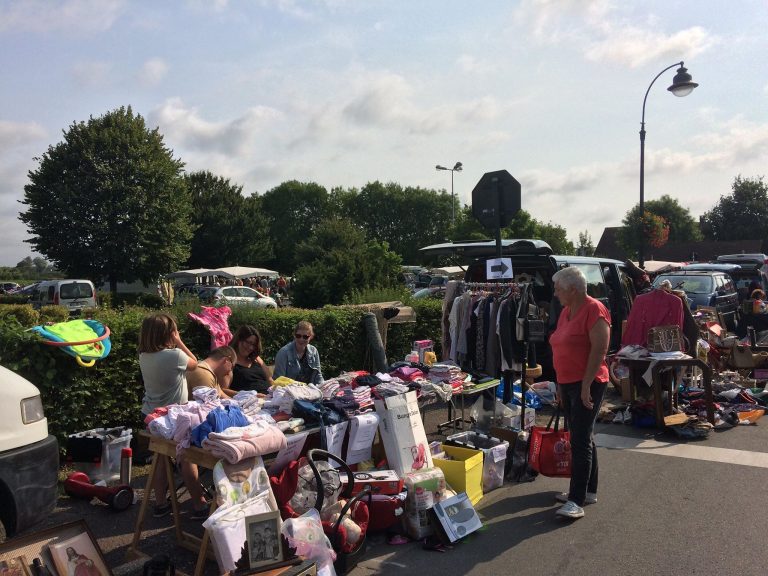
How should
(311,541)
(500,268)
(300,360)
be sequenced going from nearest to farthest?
(311,541) → (300,360) → (500,268)

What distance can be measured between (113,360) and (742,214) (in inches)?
2571

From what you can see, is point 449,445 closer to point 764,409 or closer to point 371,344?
point 371,344

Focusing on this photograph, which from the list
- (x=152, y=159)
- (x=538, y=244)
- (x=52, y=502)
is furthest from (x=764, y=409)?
(x=152, y=159)

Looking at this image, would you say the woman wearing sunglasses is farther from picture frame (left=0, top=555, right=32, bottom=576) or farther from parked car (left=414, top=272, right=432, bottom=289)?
parked car (left=414, top=272, right=432, bottom=289)

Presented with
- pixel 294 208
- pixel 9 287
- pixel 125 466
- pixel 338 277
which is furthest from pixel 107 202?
pixel 294 208

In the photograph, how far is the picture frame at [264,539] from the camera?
11.1 feet

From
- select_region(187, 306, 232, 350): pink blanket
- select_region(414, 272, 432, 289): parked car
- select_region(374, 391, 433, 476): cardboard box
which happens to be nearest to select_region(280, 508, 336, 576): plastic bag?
select_region(374, 391, 433, 476): cardboard box

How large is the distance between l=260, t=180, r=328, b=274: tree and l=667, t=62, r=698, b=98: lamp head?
59557 mm

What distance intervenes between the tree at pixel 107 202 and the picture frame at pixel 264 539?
1165 inches

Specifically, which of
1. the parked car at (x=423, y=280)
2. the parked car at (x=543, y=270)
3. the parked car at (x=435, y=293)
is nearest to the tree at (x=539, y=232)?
the parked car at (x=423, y=280)

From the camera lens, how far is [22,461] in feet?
11.4

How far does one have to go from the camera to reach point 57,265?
31328 mm

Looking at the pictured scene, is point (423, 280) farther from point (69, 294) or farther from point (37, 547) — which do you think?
point (37, 547)

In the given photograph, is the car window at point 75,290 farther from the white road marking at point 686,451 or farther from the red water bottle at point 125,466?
the white road marking at point 686,451
